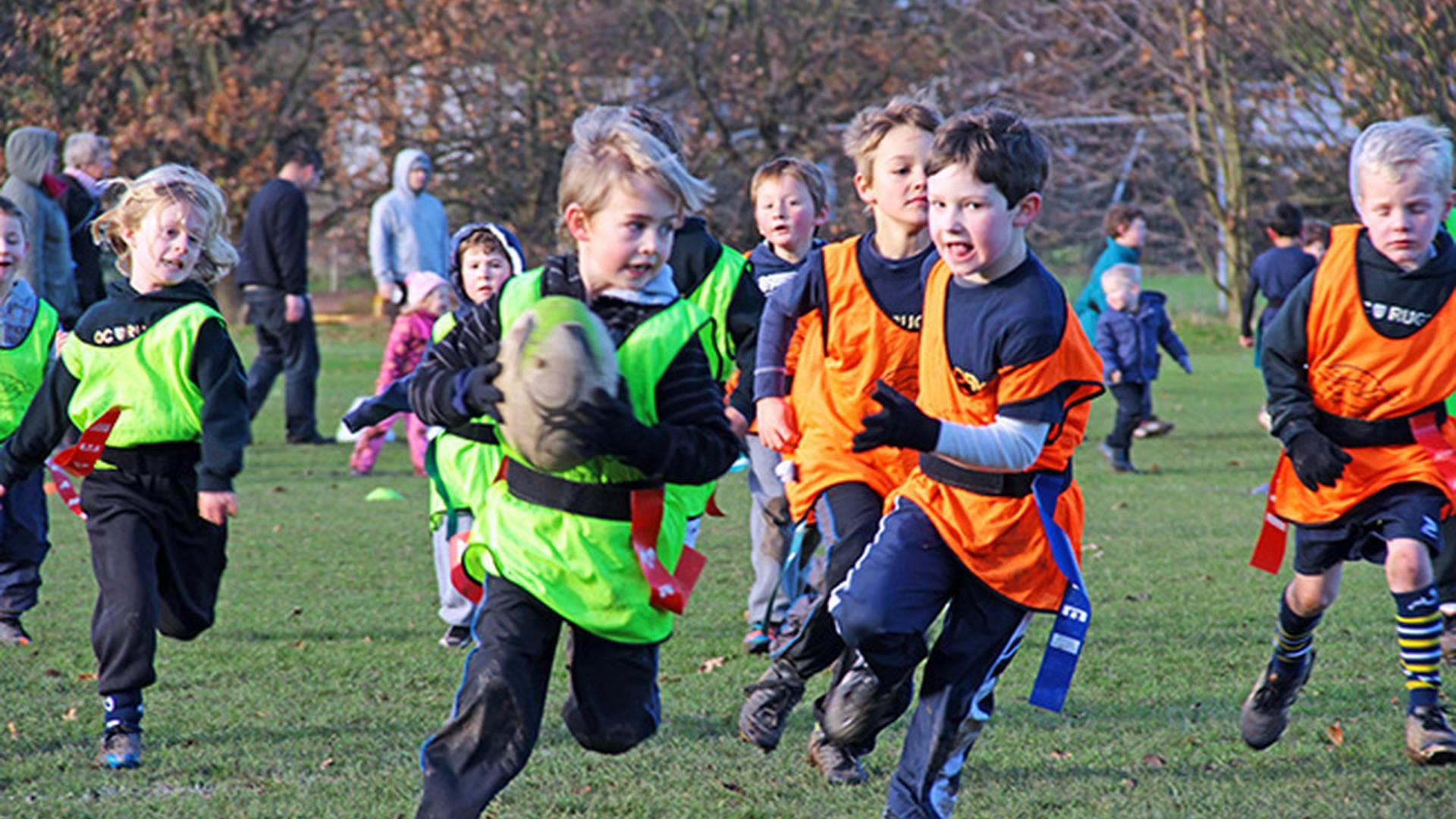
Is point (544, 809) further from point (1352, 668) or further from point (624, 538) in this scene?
point (1352, 668)

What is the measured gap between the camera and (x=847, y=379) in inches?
200

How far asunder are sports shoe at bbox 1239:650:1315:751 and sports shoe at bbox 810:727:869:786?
1.17 metres

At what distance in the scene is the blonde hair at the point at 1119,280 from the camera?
1348 centimetres

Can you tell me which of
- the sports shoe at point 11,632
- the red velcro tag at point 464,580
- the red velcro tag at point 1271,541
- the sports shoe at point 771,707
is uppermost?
the red velcro tag at point 464,580

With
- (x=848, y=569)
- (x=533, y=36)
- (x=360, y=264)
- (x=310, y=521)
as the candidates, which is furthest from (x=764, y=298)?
(x=360, y=264)

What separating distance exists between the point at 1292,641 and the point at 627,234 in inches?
104

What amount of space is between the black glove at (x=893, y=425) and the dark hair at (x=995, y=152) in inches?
27.8

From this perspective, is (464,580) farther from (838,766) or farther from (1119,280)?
(1119,280)

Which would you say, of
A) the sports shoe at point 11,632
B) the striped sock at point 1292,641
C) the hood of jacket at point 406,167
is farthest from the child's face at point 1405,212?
the hood of jacket at point 406,167

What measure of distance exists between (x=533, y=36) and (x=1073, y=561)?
24811 mm

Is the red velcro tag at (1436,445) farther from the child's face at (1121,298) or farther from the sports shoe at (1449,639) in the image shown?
the child's face at (1121,298)

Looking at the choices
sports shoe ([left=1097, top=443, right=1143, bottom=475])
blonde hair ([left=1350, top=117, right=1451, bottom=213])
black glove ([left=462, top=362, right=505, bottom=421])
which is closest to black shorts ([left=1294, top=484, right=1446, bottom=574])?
blonde hair ([left=1350, top=117, right=1451, bottom=213])

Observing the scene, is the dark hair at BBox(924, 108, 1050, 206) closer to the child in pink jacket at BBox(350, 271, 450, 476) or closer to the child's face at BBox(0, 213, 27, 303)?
the child's face at BBox(0, 213, 27, 303)

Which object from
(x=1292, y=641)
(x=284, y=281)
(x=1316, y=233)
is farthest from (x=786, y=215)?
(x=1316, y=233)
